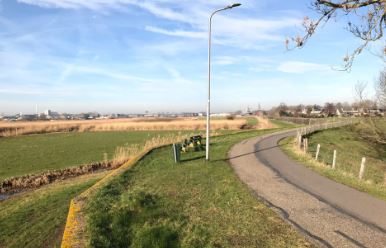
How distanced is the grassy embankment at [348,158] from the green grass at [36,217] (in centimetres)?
934

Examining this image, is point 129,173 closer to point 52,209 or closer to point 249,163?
point 52,209

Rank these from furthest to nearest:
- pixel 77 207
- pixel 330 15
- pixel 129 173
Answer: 1. pixel 129 173
2. pixel 77 207
3. pixel 330 15

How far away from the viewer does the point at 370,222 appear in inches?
292

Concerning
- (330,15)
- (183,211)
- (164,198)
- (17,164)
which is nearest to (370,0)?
(330,15)

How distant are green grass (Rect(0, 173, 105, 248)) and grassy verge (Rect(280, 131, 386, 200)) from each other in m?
9.31

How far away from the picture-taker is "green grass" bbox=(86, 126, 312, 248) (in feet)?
21.7

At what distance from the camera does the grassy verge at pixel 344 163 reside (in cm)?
1208

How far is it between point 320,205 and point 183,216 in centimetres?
357

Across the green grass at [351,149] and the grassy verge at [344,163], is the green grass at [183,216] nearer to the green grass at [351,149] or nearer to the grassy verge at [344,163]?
the grassy verge at [344,163]

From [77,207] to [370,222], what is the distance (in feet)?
23.2

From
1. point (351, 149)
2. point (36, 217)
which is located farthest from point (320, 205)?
point (351, 149)

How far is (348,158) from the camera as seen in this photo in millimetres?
28141

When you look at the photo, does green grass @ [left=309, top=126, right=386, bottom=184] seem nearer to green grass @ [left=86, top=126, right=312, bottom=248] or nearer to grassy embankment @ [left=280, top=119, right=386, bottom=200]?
grassy embankment @ [left=280, top=119, right=386, bottom=200]

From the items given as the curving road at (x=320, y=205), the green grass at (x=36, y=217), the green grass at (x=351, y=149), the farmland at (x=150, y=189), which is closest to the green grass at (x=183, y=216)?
the farmland at (x=150, y=189)
